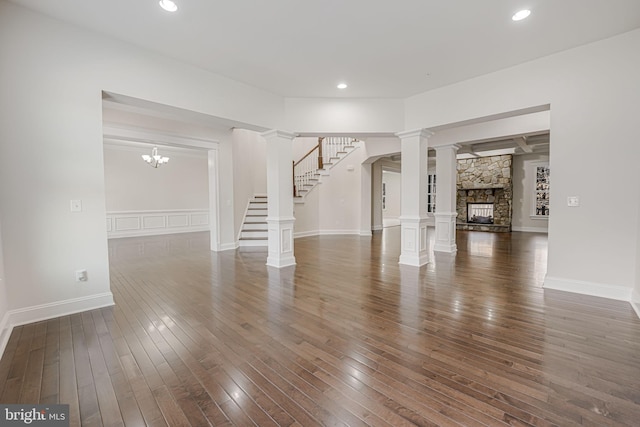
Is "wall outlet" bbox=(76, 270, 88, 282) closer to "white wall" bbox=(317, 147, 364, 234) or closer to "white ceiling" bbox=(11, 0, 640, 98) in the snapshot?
"white ceiling" bbox=(11, 0, 640, 98)

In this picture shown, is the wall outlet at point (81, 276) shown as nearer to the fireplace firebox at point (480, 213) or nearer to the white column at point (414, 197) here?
the white column at point (414, 197)

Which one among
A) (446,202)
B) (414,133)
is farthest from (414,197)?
(446,202)

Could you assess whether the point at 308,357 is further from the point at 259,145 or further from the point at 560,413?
the point at 259,145

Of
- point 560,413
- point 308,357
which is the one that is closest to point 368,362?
point 308,357

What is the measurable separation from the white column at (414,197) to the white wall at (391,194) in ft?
29.6

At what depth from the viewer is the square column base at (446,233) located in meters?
6.16

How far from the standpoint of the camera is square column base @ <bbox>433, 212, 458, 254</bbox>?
616 cm

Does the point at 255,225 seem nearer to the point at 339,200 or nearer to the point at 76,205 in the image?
the point at 339,200

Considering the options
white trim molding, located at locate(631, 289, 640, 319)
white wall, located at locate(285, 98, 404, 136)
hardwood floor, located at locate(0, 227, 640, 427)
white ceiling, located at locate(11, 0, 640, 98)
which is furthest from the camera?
white wall, located at locate(285, 98, 404, 136)

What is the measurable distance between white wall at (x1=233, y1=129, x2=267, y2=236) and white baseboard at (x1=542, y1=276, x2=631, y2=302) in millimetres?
6104

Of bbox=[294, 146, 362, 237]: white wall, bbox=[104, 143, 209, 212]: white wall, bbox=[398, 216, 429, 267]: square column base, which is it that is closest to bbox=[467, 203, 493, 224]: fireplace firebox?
bbox=[294, 146, 362, 237]: white wall

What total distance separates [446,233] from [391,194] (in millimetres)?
8254

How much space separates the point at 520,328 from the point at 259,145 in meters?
8.60

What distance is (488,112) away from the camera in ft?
13.2
